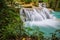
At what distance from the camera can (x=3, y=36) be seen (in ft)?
11.0

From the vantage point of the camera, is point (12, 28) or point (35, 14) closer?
point (12, 28)

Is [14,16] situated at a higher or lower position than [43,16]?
higher

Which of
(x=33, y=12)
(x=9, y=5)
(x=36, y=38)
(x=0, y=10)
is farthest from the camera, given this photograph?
(x=33, y=12)

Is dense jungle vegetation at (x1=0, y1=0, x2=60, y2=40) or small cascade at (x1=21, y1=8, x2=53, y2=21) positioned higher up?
dense jungle vegetation at (x1=0, y1=0, x2=60, y2=40)

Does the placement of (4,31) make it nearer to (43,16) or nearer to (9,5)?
(9,5)

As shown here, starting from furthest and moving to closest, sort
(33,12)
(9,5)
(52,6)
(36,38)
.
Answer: (52,6) < (33,12) < (9,5) < (36,38)

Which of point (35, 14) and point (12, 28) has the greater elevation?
point (12, 28)

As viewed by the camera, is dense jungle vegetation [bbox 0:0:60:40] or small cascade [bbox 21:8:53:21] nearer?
dense jungle vegetation [bbox 0:0:60:40]

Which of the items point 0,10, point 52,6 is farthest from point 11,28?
point 52,6

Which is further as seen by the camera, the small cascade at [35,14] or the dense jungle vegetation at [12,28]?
the small cascade at [35,14]

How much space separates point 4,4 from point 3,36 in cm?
102

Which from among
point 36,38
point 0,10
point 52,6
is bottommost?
point 52,6

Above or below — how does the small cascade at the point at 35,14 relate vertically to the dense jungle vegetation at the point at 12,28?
below

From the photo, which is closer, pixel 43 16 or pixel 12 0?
pixel 12 0
